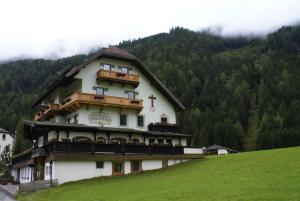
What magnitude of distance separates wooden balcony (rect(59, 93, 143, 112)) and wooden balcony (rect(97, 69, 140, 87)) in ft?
8.16

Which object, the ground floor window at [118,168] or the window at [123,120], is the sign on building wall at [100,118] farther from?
the ground floor window at [118,168]

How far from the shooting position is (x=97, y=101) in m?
48.0

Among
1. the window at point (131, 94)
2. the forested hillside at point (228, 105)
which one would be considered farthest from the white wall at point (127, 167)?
the forested hillside at point (228, 105)

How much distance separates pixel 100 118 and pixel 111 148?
7668 millimetres

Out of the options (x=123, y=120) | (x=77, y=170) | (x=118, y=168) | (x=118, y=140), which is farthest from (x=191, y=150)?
(x=77, y=170)

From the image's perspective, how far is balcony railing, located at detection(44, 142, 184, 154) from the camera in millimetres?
39031

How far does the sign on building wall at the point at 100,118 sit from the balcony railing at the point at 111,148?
21.8 feet

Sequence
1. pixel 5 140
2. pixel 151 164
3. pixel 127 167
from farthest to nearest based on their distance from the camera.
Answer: pixel 5 140 → pixel 151 164 → pixel 127 167

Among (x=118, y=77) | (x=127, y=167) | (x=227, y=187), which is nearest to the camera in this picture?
(x=227, y=187)

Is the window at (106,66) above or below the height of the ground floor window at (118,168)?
above

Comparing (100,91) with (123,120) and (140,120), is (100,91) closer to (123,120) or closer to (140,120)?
(123,120)

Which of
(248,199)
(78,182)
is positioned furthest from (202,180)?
(78,182)

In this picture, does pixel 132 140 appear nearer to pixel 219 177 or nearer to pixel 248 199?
pixel 219 177

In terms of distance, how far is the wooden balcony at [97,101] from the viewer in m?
47.0
